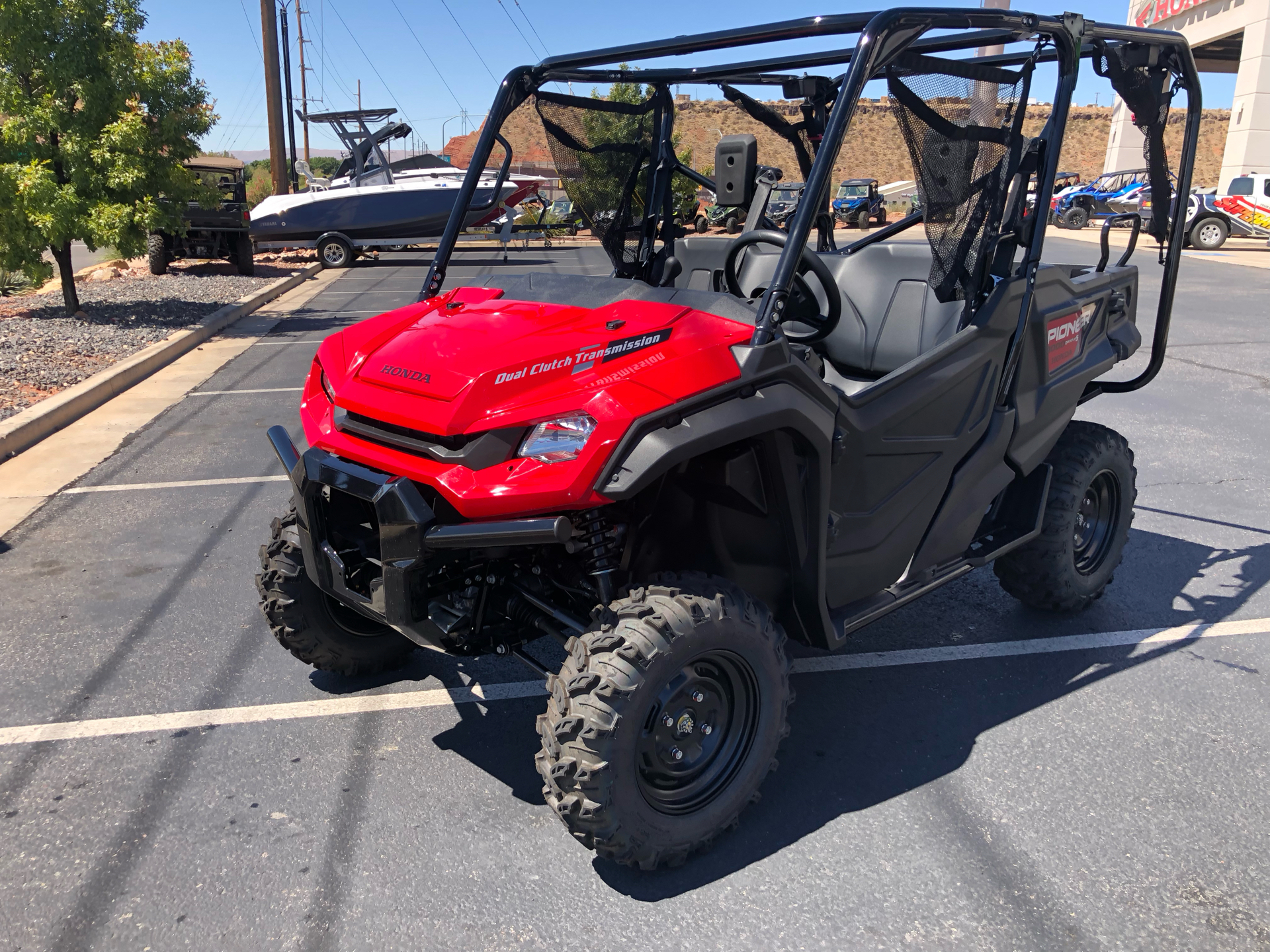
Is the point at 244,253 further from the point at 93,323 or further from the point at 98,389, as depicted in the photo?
the point at 98,389

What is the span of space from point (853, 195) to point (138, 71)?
23406mm

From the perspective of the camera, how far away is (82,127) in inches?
437

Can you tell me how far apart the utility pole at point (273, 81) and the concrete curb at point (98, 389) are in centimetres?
1082

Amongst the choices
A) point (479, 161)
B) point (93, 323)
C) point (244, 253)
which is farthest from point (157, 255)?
point (479, 161)

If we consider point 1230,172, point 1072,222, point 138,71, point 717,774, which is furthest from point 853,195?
point 717,774

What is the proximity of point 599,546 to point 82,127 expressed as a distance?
444 inches

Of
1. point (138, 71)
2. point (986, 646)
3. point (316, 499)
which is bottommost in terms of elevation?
point (986, 646)

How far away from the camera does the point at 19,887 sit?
256 cm

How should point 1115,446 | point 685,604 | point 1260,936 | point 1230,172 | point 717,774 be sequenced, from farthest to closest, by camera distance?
point 1230,172
point 1115,446
point 717,774
point 685,604
point 1260,936

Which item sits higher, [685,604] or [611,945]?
[685,604]

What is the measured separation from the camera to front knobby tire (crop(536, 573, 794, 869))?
2.43 metres

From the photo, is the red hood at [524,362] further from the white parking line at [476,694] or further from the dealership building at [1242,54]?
the dealership building at [1242,54]

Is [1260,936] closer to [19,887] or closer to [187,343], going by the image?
[19,887]

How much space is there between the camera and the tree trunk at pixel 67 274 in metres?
11.4
